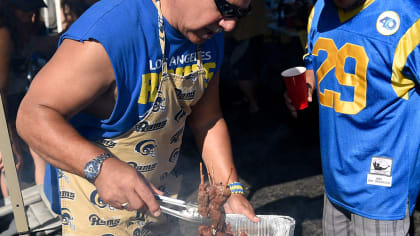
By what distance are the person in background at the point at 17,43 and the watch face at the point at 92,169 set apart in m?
1.41

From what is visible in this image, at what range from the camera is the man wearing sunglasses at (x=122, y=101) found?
1470 mm

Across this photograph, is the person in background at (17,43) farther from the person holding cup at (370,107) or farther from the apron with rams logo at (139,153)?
the person holding cup at (370,107)

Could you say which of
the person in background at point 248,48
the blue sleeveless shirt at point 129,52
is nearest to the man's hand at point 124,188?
the blue sleeveless shirt at point 129,52

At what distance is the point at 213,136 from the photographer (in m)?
2.10

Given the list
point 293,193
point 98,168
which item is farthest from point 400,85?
point 293,193

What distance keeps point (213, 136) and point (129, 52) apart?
29.0 inches

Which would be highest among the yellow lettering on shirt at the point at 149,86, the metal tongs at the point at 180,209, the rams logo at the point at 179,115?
the yellow lettering on shirt at the point at 149,86

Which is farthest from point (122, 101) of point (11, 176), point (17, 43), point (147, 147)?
point (17, 43)

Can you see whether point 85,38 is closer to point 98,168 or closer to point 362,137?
point 98,168

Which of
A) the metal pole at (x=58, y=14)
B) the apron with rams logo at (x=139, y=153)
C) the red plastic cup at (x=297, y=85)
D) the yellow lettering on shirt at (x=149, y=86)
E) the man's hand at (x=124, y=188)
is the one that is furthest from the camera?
the metal pole at (x=58, y=14)

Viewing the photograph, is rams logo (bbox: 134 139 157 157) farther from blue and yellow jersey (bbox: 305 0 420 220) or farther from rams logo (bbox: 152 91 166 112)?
blue and yellow jersey (bbox: 305 0 420 220)

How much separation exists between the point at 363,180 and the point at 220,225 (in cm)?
85

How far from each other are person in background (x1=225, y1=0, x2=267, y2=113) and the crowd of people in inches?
140

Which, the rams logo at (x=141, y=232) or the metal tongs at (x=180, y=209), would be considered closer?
the metal tongs at (x=180, y=209)
